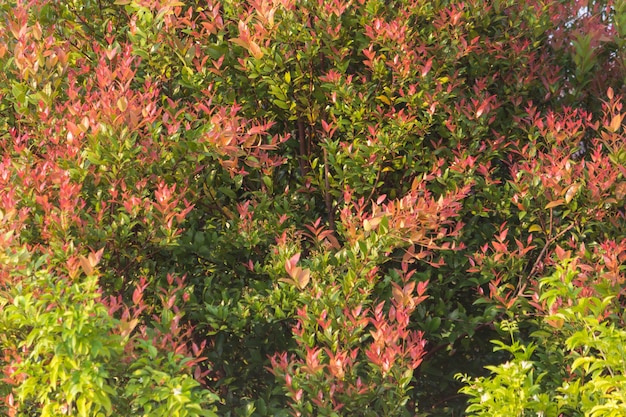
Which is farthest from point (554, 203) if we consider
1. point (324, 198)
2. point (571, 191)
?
point (324, 198)

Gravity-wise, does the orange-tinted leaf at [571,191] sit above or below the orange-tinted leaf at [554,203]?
above

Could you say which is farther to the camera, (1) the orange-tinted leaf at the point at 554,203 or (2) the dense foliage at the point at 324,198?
(1) the orange-tinted leaf at the point at 554,203

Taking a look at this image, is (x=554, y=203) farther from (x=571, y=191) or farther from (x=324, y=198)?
(x=324, y=198)

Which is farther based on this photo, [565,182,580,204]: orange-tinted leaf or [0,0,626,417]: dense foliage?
[565,182,580,204]: orange-tinted leaf

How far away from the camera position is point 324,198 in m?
5.14

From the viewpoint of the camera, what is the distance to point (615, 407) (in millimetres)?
3689

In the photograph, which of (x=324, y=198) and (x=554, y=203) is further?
(x=324, y=198)

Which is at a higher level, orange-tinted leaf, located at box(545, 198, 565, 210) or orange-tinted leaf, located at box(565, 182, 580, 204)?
orange-tinted leaf, located at box(565, 182, 580, 204)

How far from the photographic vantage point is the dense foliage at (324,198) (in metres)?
4.06

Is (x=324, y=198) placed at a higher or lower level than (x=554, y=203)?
lower

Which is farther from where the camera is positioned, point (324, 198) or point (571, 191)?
point (324, 198)

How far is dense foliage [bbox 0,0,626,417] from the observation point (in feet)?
13.3

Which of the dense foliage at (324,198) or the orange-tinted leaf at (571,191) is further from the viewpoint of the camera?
the orange-tinted leaf at (571,191)

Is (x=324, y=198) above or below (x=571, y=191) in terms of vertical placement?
below
